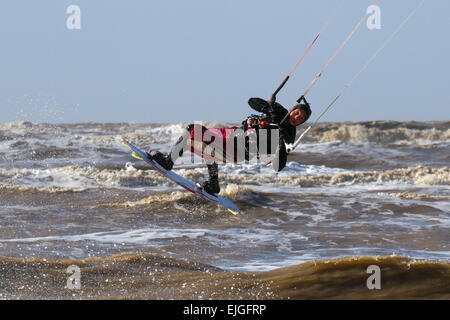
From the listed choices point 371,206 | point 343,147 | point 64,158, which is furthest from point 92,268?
point 343,147

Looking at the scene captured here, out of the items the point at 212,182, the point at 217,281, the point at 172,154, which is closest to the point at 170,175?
the point at 212,182

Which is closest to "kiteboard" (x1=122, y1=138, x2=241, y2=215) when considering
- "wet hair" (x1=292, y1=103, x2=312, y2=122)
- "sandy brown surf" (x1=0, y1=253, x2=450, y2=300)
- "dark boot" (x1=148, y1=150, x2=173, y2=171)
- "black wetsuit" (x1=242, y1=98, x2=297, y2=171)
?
"dark boot" (x1=148, y1=150, x2=173, y2=171)

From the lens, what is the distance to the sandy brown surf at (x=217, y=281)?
7184 millimetres

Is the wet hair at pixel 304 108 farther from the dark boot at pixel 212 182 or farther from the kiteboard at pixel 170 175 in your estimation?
the kiteboard at pixel 170 175

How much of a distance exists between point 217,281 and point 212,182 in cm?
271

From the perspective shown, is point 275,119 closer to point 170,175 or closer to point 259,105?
point 259,105

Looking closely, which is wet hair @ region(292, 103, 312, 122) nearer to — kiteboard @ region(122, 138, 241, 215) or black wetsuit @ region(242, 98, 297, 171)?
black wetsuit @ region(242, 98, 297, 171)

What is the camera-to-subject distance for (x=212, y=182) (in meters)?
10.4

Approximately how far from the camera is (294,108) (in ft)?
26.9

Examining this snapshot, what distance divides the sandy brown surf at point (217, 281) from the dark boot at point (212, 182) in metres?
1.71

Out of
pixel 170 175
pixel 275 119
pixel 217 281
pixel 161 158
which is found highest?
pixel 275 119

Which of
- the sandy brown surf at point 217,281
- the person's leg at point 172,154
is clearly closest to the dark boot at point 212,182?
the person's leg at point 172,154

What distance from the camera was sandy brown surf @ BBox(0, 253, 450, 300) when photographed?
7184 millimetres

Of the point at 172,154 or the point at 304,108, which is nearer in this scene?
the point at 304,108
